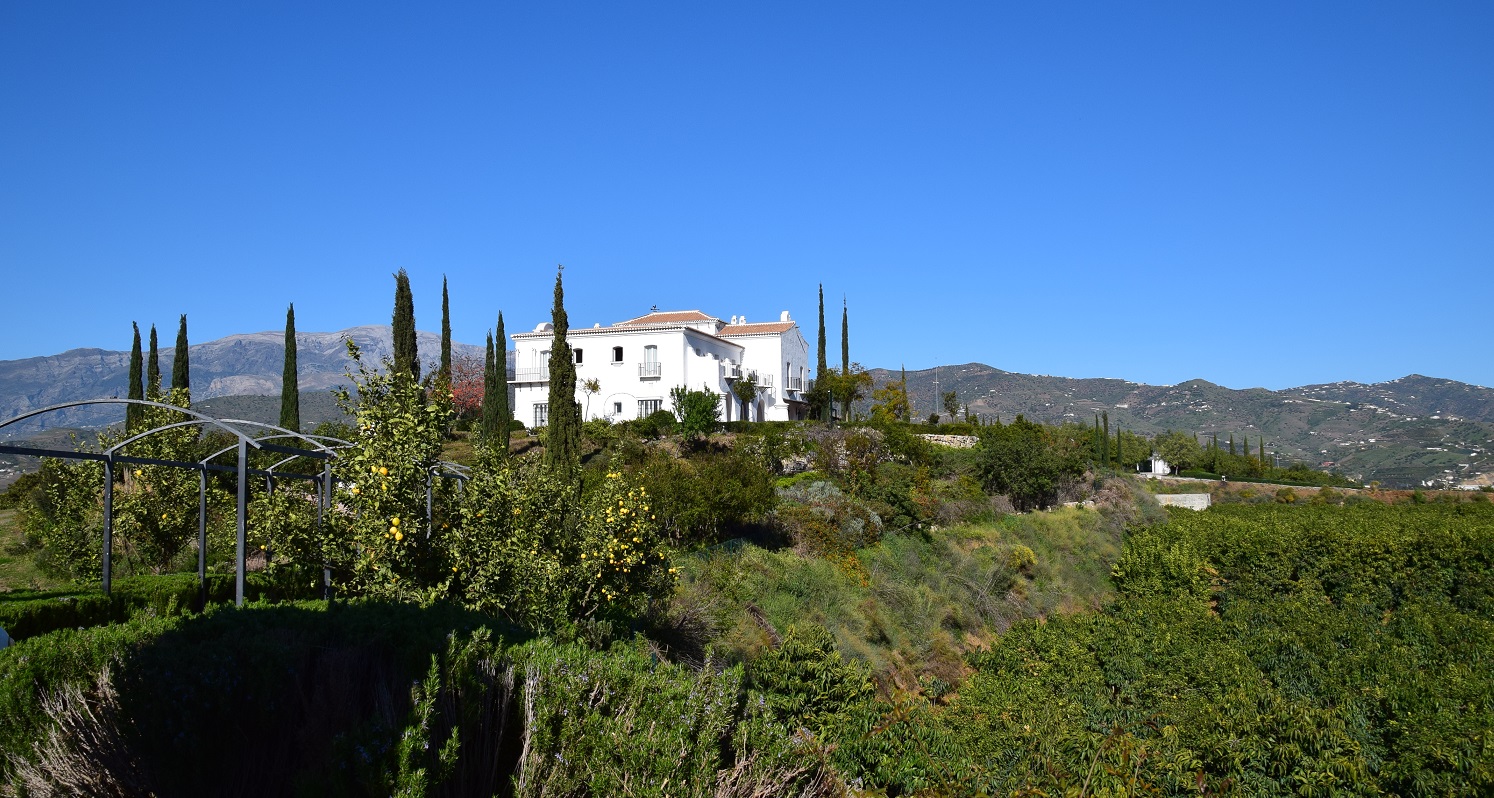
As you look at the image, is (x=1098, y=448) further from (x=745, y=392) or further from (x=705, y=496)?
(x=705, y=496)

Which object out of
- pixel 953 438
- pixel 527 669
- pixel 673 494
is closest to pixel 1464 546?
pixel 953 438

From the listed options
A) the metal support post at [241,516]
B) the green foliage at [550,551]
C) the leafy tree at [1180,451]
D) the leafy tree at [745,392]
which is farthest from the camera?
the leafy tree at [1180,451]

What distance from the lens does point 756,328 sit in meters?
49.4

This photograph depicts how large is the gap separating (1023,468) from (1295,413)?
401 ft

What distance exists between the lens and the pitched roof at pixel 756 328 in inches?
1925

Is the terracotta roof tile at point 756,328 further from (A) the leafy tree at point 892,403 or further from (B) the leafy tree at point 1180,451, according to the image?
(B) the leafy tree at point 1180,451

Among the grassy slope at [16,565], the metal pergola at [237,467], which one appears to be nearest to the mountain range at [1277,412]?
the grassy slope at [16,565]

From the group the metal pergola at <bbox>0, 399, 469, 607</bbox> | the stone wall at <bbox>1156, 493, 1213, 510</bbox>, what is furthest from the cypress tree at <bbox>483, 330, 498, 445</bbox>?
the stone wall at <bbox>1156, 493, 1213, 510</bbox>

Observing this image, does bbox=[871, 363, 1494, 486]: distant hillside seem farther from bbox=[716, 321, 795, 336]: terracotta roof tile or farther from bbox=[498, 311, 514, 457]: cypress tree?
bbox=[498, 311, 514, 457]: cypress tree

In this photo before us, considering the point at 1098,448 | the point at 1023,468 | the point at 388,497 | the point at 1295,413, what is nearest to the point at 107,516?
the point at 388,497

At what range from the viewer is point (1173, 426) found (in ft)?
439

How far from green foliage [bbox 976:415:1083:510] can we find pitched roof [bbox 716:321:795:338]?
1318 centimetres

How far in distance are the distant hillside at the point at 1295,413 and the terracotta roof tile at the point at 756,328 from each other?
55.1 m

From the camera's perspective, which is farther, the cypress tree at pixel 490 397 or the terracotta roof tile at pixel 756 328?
the terracotta roof tile at pixel 756 328
